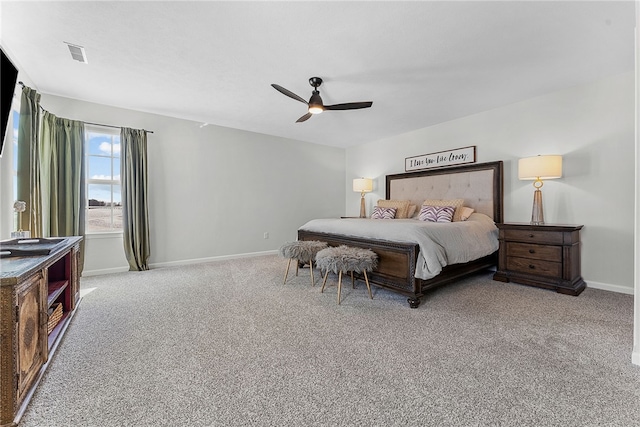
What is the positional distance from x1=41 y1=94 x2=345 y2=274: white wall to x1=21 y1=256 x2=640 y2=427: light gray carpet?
163 cm

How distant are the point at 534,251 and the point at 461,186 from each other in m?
1.49

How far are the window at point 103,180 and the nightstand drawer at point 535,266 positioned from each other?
5557 millimetres

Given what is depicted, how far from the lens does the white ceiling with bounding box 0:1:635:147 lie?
1951 millimetres

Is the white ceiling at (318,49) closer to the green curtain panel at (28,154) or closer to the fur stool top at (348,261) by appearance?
the green curtain panel at (28,154)

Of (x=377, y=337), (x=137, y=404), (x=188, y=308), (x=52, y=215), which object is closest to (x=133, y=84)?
(x=52, y=215)

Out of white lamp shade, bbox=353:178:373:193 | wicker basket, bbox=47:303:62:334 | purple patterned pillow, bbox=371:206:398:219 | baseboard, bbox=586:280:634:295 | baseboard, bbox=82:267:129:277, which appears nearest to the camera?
wicker basket, bbox=47:303:62:334

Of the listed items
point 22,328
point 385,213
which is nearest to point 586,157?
point 385,213

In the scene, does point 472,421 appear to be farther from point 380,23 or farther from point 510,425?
point 380,23

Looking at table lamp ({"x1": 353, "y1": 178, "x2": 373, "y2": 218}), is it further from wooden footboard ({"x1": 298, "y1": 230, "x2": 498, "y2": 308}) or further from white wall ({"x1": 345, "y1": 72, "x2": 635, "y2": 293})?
wooden footboard ({"x1": 298, "y1": 230, "x2": 498, "y2": 308})

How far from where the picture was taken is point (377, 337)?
6.30 ft

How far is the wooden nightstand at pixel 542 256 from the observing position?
2871 mm

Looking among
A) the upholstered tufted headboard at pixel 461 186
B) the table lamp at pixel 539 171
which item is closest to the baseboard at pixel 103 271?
the upholstered tufted headboard at pixel 461 186

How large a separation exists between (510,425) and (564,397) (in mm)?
426

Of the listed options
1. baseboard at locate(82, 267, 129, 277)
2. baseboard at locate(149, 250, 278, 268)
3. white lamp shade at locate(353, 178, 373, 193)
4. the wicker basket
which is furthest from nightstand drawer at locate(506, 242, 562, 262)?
baseboard at locate(82, 267, 129, 277)
